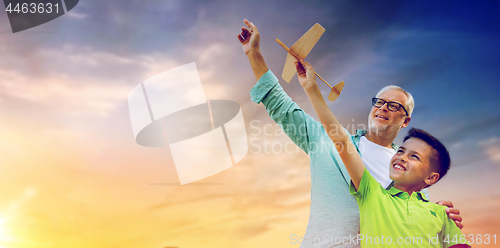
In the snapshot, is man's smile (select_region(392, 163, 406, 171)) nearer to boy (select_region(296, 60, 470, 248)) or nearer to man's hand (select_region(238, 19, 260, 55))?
boy (select_region(296, 60, 470, 248))

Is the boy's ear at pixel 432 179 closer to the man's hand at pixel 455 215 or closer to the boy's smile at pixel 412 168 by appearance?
the boy's smile at pixel 412 168

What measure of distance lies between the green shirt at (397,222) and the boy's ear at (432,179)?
0.99ft

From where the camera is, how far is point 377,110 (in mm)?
4094

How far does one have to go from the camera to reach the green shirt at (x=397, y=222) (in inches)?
115

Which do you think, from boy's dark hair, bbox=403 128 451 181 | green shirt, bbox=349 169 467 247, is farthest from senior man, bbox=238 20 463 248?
boy's dark hair, bbox=403 128 451 181

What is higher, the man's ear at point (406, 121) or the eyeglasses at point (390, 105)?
the eyeglasses at point (390, 105)

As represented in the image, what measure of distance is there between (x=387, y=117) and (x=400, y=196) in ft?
4.01

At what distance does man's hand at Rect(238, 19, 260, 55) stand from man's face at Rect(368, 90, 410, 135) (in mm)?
1882

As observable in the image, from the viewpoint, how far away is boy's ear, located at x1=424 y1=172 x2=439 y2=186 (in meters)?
3.30

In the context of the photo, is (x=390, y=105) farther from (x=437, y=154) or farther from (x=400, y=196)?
(x=400, y=196)

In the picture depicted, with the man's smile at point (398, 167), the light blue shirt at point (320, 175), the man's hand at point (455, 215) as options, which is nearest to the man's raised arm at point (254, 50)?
the light blue shirt at point (320, 175)

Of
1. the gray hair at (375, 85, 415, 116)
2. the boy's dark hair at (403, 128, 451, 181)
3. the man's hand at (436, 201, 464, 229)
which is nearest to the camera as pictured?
the man's hand at (436, 201, 464, 229)

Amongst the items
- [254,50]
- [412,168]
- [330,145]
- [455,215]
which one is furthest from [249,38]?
[455,215]

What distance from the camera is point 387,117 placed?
159 inches
